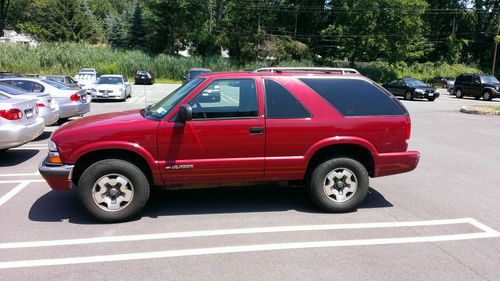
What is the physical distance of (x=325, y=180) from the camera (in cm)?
571

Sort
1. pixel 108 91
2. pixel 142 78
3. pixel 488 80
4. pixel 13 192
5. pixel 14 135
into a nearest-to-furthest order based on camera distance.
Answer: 1. pixel 13 192
2. pixel 14 135
3. pixel 108 91
4. pixel 488 80
5. pixel 142 78

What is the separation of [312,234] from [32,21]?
90849 mm

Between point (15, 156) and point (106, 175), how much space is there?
5.19 metres

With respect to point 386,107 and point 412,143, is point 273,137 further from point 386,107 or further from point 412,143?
point 412,143

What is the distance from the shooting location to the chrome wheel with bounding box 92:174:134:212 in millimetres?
5242

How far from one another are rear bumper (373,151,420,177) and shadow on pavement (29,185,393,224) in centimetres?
57

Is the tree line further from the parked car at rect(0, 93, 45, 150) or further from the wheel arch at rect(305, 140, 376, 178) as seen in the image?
the wheel arch at rect(305, 140, 376, 178)

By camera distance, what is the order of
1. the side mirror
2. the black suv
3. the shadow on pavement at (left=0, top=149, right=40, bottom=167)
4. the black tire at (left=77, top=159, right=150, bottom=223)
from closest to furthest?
the side mirror → the black tire at (left=77, top=159, right=150, bottom=223) → the shadow on pavement at (left=0, top=149, right=40, bottom=167) → the black suv

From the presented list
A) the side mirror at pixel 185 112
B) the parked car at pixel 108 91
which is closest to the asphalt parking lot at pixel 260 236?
the side mirror at pixel 185 112

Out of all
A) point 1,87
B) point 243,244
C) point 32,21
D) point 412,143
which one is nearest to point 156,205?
point 243,244

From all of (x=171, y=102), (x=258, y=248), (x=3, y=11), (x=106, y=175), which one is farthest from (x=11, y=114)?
(x=3, y=11)

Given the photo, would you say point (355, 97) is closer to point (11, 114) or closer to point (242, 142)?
point (242, 142)

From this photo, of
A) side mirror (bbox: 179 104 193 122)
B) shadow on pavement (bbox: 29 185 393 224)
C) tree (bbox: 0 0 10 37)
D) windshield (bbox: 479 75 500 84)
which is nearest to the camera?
side mirror (bbox: 179 104 193 122)

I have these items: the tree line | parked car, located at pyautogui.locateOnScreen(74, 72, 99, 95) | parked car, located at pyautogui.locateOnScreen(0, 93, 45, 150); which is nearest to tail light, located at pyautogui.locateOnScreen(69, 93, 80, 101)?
parked car, located at pyautogui.locateOnScreen(0, 93, 45, 150)
